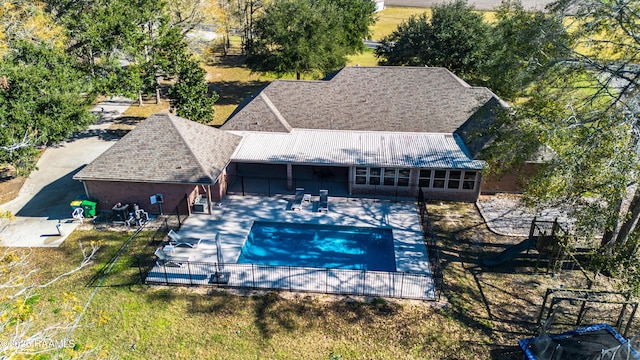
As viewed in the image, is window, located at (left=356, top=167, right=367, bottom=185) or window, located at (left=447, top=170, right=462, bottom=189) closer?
window, located at (left=447, top=170, right=462, bottom=189)

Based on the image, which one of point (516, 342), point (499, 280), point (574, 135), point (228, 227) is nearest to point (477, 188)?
point (499, 280)

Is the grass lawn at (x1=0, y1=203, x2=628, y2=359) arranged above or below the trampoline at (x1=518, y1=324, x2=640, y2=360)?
below

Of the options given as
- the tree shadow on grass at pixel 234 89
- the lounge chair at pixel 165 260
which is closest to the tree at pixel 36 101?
the lounge chair at pixel 165 260

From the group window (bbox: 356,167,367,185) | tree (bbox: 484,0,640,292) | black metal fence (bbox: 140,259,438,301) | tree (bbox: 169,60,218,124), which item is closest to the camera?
tree (bbox: 484,0,640,292)

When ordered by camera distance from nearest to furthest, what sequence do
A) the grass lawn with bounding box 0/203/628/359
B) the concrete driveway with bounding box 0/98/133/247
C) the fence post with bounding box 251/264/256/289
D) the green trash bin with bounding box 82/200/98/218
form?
the grass lawn with bounding box 0/203/628/359 → the fence post with bounding box 251/264/256/289 → the concrete driveway with bounding box 0/98/133/247 → the green trash bin with bounding box 82/200/98/218

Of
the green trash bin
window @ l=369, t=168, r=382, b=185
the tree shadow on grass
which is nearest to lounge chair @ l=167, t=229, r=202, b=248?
the green trash bin

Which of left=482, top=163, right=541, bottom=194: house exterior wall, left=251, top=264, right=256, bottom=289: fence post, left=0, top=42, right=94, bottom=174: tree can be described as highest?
left=0, top=42, right=94, bottom=174: tree

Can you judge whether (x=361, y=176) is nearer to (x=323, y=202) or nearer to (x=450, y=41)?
(x=323, y=202)

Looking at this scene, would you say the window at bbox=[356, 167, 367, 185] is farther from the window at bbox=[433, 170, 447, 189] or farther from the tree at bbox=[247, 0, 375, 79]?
the tree at bbox=[247, 0, 375, 79]
